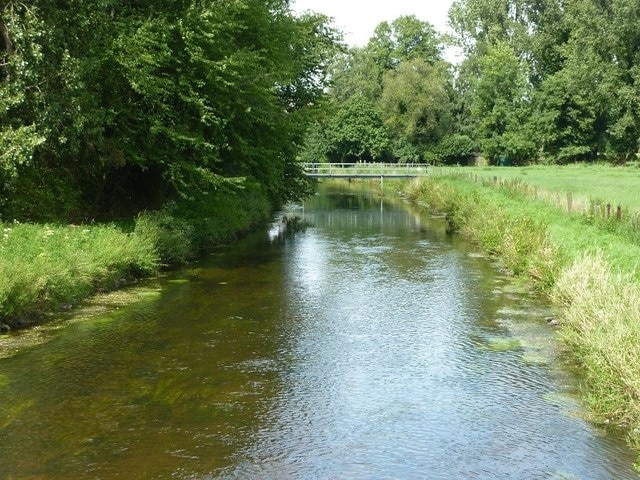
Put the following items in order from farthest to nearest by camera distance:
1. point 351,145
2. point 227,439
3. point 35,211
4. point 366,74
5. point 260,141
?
point 366,74 → point 351,145 → point 260,141 → point 35,211 → point 227,439

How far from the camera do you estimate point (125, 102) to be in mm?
22781

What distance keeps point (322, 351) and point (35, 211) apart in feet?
41.1

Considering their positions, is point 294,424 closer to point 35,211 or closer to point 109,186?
point 35,211

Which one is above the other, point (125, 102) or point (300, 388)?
point (125, 102)

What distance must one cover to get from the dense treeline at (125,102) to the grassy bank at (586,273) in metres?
10.3

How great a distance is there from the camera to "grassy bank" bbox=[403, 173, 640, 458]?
10.5 metres

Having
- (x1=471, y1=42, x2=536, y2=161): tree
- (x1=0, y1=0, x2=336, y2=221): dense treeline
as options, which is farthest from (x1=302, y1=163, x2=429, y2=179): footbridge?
(x1=0, y1=0, x2=336, y2=221): dense treeline

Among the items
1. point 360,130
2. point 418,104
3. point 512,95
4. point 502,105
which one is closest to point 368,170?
point 418,104

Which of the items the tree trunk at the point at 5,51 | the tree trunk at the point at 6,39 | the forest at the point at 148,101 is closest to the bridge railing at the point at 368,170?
the forest at the point at 148,101

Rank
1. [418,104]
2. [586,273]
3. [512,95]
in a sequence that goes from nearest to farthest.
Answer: [586,273]
[512,95]
[418,104]

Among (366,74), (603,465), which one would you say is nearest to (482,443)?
(603,465)

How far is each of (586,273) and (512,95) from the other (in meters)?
71.6

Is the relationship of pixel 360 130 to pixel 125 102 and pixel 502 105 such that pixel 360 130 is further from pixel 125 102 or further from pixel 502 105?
pixel 125 102

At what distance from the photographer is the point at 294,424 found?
10500mm
